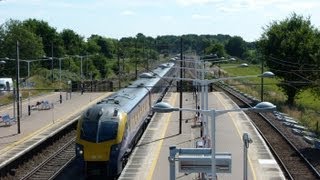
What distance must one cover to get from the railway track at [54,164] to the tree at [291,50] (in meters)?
29.3

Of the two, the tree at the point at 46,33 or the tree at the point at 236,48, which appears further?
the tree at the point at 236,48

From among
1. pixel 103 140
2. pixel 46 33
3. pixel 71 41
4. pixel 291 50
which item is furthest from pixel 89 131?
pixel 71 41

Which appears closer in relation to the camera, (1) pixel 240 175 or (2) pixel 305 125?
(1) pixel 240 175

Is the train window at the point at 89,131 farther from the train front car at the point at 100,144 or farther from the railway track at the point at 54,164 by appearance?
the railway track at the point at 54,164

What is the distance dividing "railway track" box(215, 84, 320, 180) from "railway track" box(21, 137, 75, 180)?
1067 centimetres

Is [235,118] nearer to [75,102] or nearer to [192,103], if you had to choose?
[192,103]

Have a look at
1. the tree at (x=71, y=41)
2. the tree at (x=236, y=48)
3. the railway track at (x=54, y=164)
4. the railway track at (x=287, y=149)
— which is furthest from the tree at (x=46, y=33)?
the tree at (x=236, y=48)

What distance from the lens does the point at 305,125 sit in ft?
148

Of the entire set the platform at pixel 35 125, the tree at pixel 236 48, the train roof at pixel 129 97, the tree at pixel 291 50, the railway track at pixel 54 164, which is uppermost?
the tree at pixel 236 48

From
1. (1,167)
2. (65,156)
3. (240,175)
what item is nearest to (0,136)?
(65,156)

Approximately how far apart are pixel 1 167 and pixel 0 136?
32.6 ft

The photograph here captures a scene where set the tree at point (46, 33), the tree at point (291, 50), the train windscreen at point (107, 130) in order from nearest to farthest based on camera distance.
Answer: the train windscreen at point (107, 130)
the tree at point (291, 50)
the tree at point (46, 33)

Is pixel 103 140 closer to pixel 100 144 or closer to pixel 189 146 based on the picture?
pixel 100 144

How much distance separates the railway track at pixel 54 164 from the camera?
1051 inches
